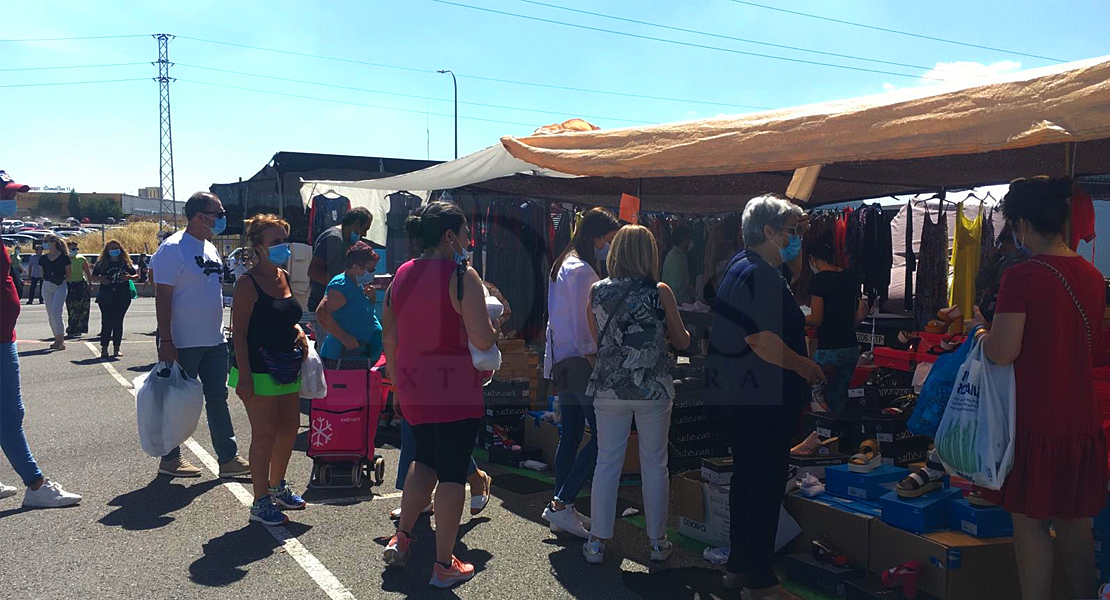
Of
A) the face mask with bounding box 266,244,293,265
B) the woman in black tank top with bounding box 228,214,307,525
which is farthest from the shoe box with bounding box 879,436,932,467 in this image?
the face mask with bounding box 266,244,293,265

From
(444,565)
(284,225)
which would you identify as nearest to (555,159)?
(284,225)

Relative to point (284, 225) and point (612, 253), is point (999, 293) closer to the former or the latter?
point (612, 253)

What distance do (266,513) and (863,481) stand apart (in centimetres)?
323

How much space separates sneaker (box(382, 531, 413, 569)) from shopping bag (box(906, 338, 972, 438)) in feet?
7.75

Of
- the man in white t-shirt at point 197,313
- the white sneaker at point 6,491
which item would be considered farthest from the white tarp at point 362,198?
the white sneaker at point 6,491

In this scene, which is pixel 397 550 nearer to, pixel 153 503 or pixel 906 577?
pixel 153 503

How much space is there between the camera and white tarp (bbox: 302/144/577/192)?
7.07 meters

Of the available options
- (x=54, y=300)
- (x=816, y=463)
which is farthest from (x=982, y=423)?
(x=54, y=300)

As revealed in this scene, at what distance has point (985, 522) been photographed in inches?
147

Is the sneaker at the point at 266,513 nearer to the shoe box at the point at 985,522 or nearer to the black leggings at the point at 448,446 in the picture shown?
the black leggings at the point at 448,446

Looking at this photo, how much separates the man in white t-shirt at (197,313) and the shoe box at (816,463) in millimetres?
3688

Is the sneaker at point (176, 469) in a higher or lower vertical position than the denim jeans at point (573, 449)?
lower

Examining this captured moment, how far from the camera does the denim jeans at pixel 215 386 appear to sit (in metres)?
5.60

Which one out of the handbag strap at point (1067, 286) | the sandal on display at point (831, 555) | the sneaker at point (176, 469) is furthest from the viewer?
→ the sneaker at point (176, 469)
